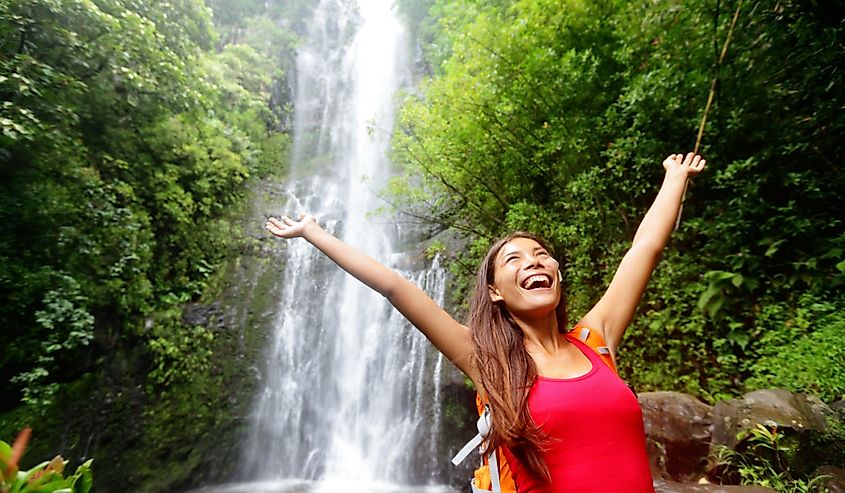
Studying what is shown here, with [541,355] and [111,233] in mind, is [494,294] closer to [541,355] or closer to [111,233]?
[541,355]

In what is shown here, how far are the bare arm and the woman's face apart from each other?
0.25 m

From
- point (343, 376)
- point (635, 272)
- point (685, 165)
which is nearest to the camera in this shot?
point (635, 272)

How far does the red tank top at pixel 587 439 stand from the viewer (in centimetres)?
103

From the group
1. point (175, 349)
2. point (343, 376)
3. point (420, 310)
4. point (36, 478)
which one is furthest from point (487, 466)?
point (175, 349)

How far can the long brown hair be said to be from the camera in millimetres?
1070

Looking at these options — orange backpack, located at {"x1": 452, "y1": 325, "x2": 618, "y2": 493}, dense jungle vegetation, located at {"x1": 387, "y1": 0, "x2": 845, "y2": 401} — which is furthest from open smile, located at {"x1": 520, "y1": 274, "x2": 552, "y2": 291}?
dense jungle vegetation, located at {"x1": 387, "y1": 0, "x2": 845, "y2": 401}

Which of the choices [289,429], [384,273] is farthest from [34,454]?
[384,273]

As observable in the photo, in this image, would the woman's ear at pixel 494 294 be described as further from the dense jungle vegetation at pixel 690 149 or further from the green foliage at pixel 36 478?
the dense jungle vegetation at pixel 690 149

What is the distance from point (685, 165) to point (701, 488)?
2587 millimetres

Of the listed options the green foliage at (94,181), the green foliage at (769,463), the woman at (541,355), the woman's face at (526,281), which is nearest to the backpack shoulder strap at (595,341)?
the woman at (541,355)

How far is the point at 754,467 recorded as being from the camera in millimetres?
3086

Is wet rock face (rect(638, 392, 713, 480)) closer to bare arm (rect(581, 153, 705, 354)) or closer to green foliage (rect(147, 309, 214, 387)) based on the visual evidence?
bare arm (rect(581, 153, 705, 354))

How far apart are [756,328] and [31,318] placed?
9984mm

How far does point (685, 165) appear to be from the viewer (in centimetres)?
178
